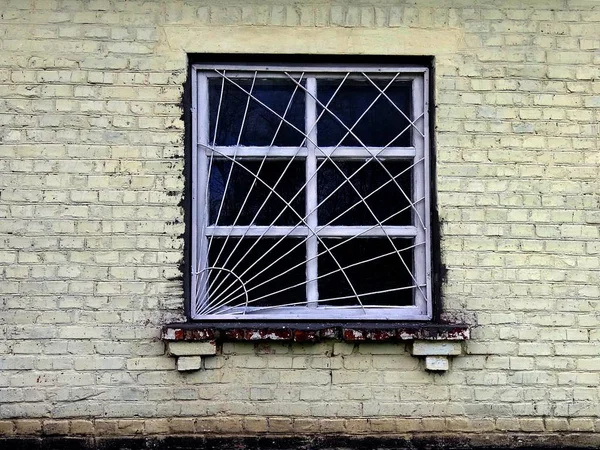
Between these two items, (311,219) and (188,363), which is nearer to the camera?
(188,363)

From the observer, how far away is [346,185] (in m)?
3.91

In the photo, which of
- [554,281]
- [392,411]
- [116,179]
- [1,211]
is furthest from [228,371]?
[554,281]

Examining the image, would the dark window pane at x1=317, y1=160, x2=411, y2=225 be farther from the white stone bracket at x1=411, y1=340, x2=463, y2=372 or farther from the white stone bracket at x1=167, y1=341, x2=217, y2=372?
the white stone bracket at x1=167, y1=341, x2=217, y2=372

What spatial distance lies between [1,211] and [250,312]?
1448mm

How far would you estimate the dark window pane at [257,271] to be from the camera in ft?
12.6

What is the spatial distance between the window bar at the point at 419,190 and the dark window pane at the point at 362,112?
54 mm

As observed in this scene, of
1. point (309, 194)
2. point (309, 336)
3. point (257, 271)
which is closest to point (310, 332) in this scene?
point (309, 336)

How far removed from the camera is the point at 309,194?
12.7 ft

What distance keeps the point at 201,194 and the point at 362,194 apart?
2.97 ft

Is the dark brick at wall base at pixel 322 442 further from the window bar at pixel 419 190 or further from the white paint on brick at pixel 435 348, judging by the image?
the window bar at pixel 419 190

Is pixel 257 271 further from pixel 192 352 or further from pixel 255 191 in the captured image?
pixel 192 352

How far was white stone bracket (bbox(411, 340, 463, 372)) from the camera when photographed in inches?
145

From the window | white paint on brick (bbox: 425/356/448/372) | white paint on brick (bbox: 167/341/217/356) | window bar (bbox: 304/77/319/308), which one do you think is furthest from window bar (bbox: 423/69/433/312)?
white paint on brick (bbox: 167/341/217/356)

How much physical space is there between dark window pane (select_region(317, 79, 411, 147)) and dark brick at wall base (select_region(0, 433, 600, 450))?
163 centimetres
